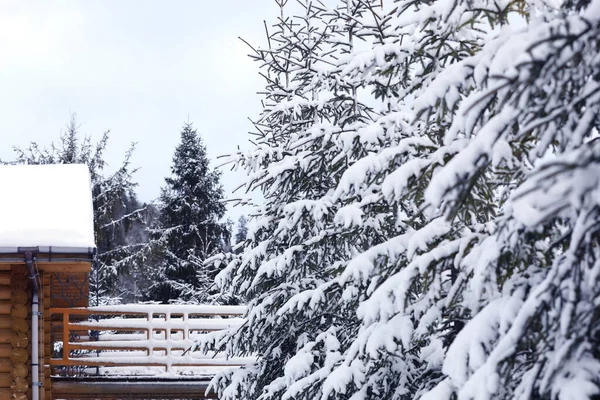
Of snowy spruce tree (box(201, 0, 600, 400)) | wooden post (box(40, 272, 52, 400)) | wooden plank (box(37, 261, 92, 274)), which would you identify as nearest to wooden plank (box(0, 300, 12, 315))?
wooden plank (box(37, 261, 92, 274))

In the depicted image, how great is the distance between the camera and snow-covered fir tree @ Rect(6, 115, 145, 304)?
76.4 ft

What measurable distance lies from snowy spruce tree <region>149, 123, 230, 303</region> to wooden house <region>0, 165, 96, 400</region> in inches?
562

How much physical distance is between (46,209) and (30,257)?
1.31 meters

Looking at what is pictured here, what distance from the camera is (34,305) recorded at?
912cm

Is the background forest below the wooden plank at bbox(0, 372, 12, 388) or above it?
above

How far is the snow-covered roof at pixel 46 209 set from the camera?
838 centimetres

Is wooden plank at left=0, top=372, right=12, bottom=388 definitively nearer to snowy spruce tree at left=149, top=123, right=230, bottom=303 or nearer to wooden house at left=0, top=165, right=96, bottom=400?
wooden house at left=0, top=165, right=96, bottom=400

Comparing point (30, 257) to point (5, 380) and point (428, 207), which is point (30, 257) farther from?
point (428, 207)

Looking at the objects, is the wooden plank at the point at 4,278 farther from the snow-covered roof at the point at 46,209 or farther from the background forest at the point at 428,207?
the background forest at the point at 428,207

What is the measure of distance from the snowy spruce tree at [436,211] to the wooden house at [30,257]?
2.06 m

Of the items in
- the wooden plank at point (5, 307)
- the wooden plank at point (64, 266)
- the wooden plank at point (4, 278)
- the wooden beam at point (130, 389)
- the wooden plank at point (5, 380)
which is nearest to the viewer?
the wooden plank at point (64, 266)

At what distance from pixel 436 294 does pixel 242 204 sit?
467 centimetres


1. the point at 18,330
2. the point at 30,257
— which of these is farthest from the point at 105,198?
the point at 30,257

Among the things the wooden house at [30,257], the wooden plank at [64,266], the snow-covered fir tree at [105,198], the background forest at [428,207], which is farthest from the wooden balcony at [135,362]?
the snow-covered fir tree at [105,198]
